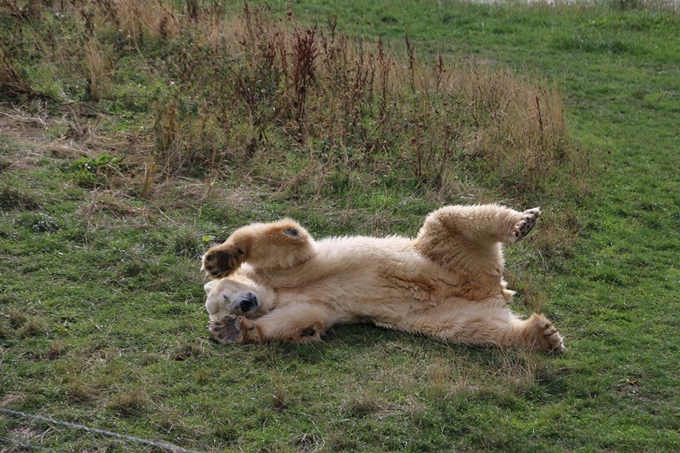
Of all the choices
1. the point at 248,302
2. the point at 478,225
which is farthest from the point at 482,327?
the point at 248,302

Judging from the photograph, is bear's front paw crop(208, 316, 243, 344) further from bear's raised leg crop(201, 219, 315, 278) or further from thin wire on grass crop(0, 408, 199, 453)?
thin wire on grass crop(0, 408, 199, 453)

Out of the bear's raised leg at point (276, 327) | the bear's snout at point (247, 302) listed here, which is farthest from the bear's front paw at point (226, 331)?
the bear's snout at point (247, 302)

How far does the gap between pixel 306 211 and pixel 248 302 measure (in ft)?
7.09

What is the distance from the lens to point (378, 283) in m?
6.08

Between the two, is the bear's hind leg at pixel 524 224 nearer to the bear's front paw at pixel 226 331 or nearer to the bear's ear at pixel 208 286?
the bear's front paw at pixel 226 331

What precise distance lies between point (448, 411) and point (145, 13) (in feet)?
27.9

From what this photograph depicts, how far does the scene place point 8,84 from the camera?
9.56 m

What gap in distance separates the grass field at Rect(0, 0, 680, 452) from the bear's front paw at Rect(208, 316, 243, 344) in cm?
10

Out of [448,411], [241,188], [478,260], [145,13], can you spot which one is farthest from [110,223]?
[145,13]

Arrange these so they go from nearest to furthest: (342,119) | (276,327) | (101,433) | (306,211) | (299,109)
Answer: (101,433)
(276,327)
(306,211)
(342,119)
(299,109)

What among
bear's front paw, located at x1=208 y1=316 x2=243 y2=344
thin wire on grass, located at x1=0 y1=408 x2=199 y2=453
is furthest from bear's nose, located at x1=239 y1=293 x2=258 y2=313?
thin wire on grass, located at x1=0 y1=408 x2=199 y2=453

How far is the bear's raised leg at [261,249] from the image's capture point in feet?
19.1

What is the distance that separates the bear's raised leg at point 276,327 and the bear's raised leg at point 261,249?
356 mm

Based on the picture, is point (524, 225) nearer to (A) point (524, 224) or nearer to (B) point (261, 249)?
(A) point (524, 224)
